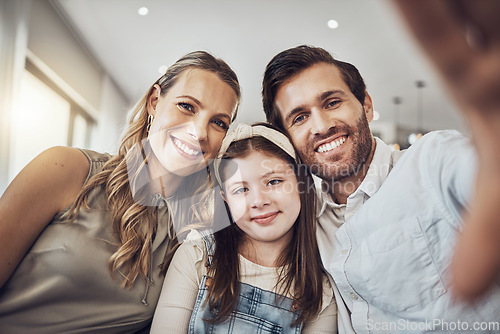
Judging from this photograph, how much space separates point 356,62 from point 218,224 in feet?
1.27

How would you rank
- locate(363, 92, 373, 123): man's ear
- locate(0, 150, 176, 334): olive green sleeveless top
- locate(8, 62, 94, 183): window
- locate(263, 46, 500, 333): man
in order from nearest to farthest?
A: locate(263, 46, 500, 333): man < locate(0, 150, 176, 334): olive green sleeveless top < locate(363, 92, 373, 123): man's ear < locate(8, 62, 94, 183): window

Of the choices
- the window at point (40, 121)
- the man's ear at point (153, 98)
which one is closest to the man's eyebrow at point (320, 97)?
the man's ear at point (153, 98)

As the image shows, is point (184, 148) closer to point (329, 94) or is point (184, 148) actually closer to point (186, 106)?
point (186, 106)

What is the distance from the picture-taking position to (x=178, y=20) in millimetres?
716

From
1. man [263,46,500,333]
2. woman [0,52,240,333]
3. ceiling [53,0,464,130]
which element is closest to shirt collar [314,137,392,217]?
man [263,46,500,333]

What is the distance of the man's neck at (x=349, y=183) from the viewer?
1.89ft

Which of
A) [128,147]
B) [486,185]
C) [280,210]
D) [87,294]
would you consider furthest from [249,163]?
[486,185]

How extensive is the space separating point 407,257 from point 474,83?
1.24 feet

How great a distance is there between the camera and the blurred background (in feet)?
2.09

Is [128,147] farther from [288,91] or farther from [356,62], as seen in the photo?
[356,62]

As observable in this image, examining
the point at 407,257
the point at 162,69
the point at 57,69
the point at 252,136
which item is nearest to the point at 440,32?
the point at 407,257

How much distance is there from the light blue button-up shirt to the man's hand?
0.24 m

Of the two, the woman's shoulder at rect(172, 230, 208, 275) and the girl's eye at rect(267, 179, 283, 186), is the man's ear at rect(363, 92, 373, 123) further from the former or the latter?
the woman's shoulder at rect(172, 230, 208, 275)

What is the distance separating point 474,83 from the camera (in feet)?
0.41
